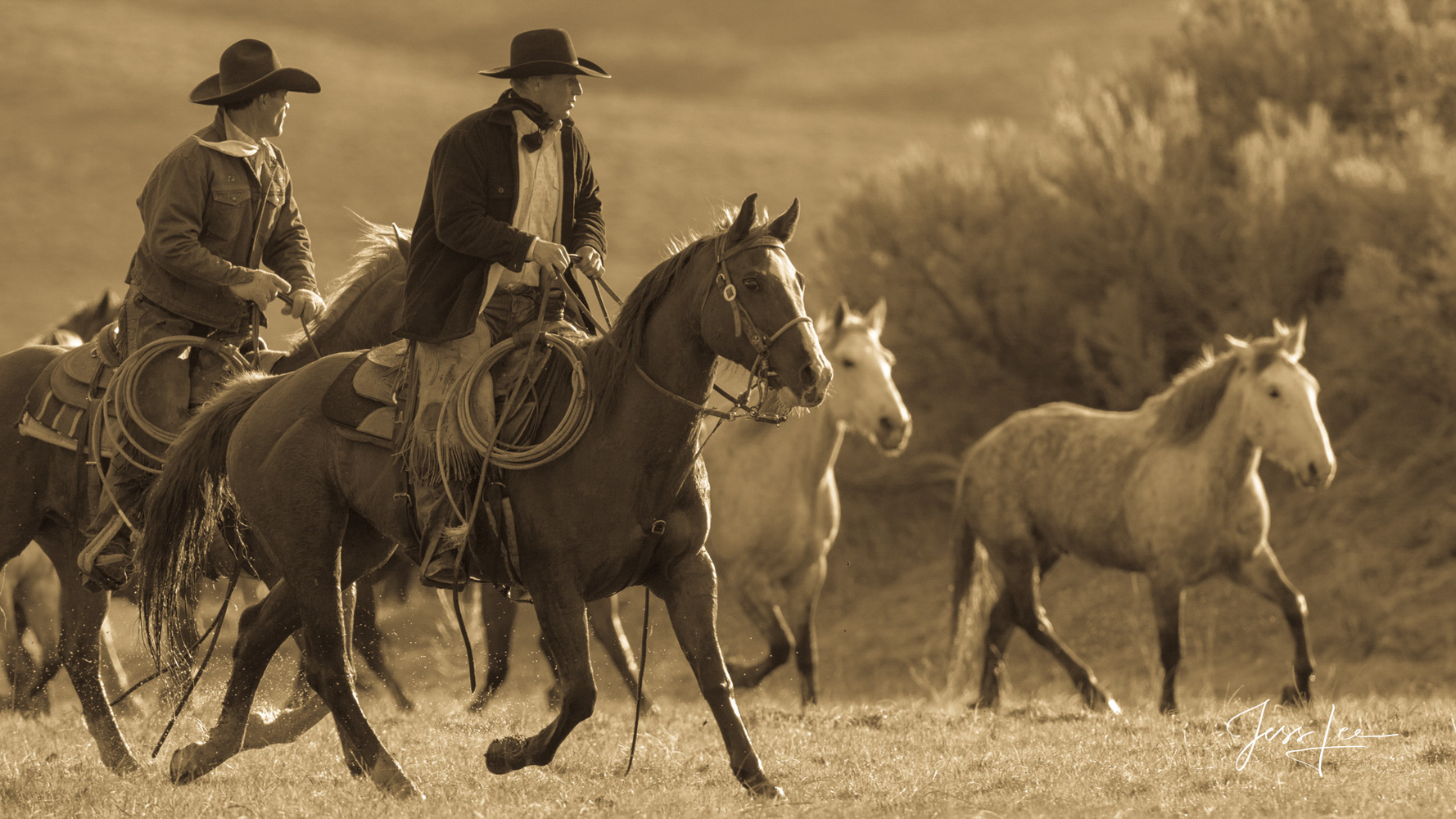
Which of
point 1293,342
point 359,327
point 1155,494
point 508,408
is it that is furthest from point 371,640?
point 1293,342

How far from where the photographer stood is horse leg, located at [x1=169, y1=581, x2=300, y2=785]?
20.0ft

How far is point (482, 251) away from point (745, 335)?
1017 millimetres

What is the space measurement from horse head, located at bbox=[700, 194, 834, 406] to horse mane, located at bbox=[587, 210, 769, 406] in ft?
0.58

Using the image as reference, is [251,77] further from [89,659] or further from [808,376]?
[808,376]

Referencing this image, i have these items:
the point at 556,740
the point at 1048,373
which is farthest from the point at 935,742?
the point at 1048,373

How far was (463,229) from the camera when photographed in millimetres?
5484

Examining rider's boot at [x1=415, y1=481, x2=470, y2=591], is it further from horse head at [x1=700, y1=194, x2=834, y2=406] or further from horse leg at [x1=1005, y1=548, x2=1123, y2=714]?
horse leg at [x1=1005, y1=548, x2=1123, y2=714]

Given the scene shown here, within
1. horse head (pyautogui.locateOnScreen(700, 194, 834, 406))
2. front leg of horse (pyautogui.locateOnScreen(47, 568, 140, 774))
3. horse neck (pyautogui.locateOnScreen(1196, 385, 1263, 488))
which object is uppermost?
horse head (pyautogui.locateOnScreen(700, 194, 834, 406))

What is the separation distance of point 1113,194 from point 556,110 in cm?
1045

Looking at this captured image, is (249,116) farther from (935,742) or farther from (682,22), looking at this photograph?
(682,22)

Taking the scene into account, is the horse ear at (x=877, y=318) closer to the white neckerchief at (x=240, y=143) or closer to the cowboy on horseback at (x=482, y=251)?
→ the white neckerchief at (x=240, y=143)

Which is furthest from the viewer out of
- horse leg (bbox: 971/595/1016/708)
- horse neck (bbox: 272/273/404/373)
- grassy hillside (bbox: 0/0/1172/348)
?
grassy hillside (bbox: 0/0/1172/348)

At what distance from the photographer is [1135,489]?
9453mm

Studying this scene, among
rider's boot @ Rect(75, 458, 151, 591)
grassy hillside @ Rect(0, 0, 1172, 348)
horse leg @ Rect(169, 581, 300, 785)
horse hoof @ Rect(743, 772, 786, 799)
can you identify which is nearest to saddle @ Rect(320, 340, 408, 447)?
horse leg @ Rect(169, 581, 300, 785)
